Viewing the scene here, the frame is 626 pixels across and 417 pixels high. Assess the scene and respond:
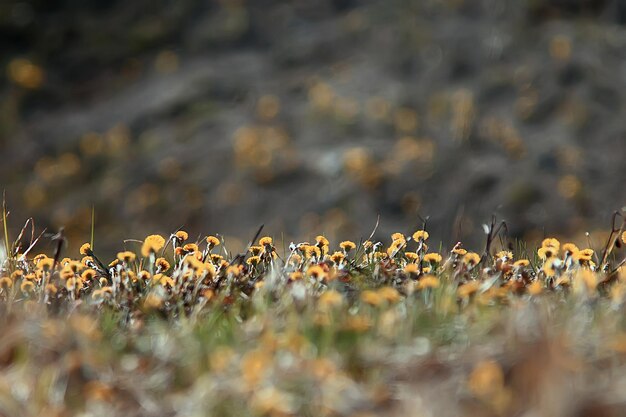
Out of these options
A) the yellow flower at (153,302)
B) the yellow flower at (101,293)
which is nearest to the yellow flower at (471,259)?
the yellow flower at (153,302)

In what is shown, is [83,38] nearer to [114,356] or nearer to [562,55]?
[562,55]

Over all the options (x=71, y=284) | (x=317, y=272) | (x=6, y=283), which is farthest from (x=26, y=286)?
(x=317, y=272)

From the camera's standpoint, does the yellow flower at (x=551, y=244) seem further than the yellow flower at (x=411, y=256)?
No

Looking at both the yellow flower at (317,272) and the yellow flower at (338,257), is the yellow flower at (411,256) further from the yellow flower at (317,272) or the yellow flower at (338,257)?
the yellow flower at (317,272)

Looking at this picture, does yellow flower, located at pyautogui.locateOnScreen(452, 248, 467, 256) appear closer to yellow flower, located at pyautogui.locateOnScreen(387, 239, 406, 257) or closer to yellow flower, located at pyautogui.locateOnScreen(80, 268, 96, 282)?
yellow flower, located at pyautogui.locateOnScreen(387, 239, 406, 257)

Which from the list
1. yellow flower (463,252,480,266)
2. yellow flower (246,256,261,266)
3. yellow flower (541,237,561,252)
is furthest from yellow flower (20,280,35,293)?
yellow flower (541,237,561,252)

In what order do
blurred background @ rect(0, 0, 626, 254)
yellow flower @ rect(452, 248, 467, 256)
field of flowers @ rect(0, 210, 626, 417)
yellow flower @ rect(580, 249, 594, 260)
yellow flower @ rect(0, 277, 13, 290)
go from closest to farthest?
field of flowers @ rect(0, 210, 626, 417) → yellow flower @ rect(0, 277, 13, 290) → yellow flower @ rect(580, 249, 594, 260) → yellow flower @ rect(452, 248, 467, 256) → blurred background @ rect(0, 0, 626, 254)

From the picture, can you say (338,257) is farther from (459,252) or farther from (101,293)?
(101,293)
